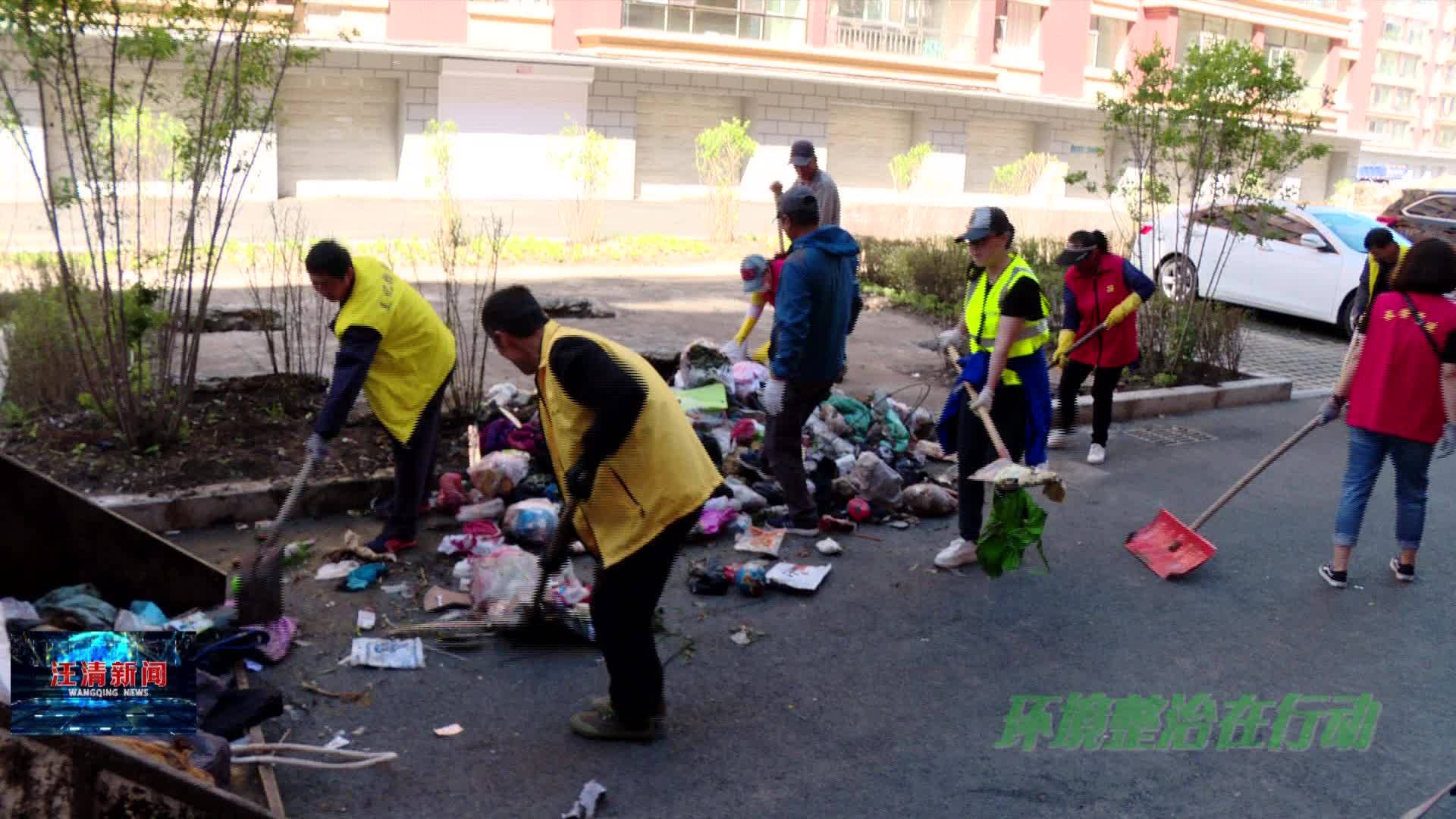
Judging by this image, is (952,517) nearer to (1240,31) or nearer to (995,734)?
(995,734)

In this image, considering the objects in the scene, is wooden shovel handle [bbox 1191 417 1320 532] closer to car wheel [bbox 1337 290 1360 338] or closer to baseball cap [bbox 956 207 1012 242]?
baseball cap [bbox 956 207 1012 242]

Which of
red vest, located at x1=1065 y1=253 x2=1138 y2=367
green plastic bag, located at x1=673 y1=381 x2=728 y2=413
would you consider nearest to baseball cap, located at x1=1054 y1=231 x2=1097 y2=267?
red vest, located at x1=1065 y1=253 x2=1138 y2=367

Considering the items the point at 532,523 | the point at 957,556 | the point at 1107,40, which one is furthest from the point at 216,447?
the point at 1107,40

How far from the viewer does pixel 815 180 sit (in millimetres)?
9109

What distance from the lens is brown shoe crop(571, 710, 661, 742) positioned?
13.6ft

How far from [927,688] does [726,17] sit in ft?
86.7

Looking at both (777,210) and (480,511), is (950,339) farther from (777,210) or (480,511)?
(480,511)

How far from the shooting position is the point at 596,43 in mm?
25922

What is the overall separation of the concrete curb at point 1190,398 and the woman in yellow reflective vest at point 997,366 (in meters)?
3.56

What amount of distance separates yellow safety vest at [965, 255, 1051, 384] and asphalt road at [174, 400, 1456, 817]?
1172mm

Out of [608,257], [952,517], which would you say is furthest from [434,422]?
[608,257]

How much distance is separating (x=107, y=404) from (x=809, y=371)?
4066 millimetres

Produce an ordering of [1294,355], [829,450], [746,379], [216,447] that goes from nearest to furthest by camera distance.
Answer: [216,447], [829,450], [746,379], [1294,355]

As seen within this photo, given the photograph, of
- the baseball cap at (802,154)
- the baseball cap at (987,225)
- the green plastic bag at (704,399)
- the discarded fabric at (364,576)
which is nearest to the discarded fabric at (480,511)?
the discarded fabric at (364,576)
